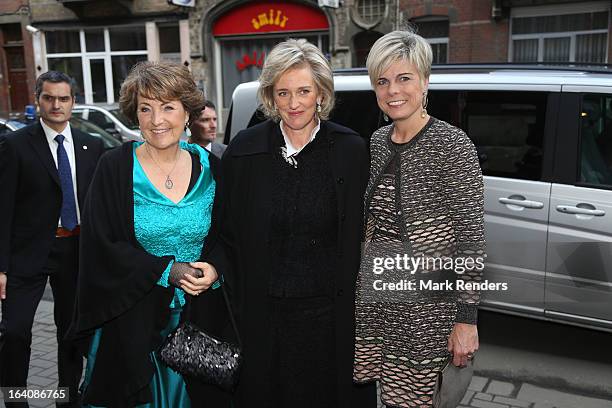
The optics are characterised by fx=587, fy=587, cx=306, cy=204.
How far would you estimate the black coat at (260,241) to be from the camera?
7.76ft

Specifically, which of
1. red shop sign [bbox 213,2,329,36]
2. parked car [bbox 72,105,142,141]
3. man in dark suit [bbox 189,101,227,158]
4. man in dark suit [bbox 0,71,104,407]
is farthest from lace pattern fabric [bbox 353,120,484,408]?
red shop sign [bbox 213,2,329,36]

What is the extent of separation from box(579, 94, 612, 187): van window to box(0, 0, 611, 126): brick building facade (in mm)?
9287

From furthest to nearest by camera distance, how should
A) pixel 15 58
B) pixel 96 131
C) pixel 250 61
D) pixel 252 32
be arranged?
1. pixel 15 58
2. pixel 250 61
3. pixel 252 32
4. pixel 96 131

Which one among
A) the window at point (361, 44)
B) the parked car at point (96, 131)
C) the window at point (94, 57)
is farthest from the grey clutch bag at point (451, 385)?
the window at point (94, 57)

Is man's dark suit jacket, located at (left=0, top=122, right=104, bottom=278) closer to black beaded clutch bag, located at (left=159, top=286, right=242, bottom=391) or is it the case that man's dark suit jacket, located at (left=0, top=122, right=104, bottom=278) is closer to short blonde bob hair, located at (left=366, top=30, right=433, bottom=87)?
black beaded clutch bag, located at (left=159, top=286, right=242, bottom=391)

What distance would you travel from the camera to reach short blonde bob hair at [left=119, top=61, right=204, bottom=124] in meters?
2.35

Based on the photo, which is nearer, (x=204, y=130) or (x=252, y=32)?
(x=204, y=130)

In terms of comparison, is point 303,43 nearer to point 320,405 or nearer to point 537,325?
point 320,405

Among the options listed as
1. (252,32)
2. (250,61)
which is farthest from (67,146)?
(250,61)

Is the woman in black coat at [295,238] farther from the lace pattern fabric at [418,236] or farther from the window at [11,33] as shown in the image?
the window at [11,33]

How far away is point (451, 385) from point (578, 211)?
2.13 metres

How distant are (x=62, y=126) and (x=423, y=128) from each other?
2201 millimetres

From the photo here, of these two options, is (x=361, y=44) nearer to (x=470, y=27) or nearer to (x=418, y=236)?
(x=470, y=27)

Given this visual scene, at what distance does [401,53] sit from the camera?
7.53ft
